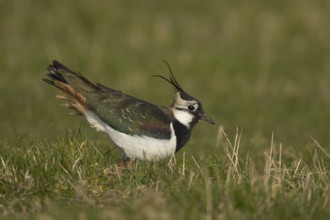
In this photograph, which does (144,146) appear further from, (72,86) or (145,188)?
(72,86)

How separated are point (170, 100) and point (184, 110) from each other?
654 cm

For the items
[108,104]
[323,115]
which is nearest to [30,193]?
[108,104]

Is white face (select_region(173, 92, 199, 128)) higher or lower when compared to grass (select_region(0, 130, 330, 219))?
higher

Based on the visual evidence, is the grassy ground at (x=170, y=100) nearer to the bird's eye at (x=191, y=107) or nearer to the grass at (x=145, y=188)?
the grass at (x=145, y=188)

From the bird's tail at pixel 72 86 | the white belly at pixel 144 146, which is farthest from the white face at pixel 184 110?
the bird's tail at pixel 72 86

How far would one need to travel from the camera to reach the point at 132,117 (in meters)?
7.32

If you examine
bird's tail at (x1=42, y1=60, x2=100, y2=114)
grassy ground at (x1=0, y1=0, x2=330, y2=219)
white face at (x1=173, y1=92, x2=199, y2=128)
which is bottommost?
grassy ground at (x1=0, y1=0, x2=330, y2=219)

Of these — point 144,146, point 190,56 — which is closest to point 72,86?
point 144,146

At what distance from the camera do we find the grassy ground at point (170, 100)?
6.21 m

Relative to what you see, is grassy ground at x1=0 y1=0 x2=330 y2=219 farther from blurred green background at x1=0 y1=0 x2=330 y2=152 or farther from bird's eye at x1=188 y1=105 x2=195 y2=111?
bird's eye at x1=188 y1=105 x2=195 y2=111

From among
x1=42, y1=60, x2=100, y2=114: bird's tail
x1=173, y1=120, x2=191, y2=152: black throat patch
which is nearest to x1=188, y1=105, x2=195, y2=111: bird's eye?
x1=173, y1=120, x2=191, y2=152: black throat patch

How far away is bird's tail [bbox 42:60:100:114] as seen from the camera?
7.47 meters

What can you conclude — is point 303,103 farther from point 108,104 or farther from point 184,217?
point 184,217

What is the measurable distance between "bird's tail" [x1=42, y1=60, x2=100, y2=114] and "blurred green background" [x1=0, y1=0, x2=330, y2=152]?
413cm
